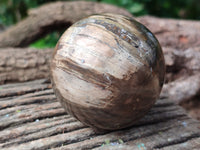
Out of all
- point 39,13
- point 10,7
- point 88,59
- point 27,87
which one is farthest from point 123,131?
point 10,7

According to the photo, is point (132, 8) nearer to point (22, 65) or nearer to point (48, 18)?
point (48, 18)

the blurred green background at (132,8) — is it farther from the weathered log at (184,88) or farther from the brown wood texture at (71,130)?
the brown wood texture at (71,130)

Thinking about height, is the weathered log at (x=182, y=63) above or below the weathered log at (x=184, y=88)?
above

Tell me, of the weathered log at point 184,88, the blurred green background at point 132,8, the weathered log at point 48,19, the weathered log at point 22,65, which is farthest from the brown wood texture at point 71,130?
the blurred green background at point 132,8

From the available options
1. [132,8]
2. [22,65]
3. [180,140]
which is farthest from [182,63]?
[22,65]

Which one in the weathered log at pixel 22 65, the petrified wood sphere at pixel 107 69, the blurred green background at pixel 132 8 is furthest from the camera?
the blurred green background at pixel 132 8

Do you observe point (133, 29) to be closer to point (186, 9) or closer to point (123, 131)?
point (123, 131)

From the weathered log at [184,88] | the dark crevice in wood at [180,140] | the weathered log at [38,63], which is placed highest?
the weathered log at [38,63]

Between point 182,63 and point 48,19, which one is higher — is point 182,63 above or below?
below
